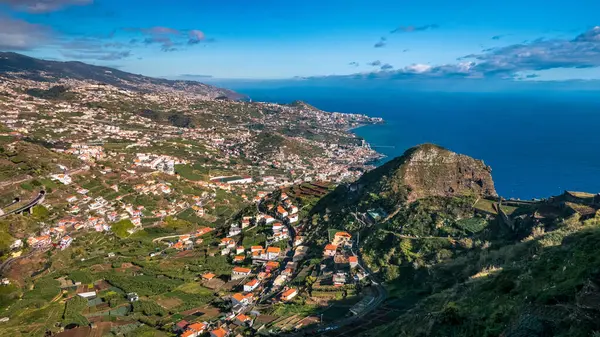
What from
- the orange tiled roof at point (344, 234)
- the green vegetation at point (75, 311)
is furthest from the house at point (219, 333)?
the orange tiled roof at point (344, 234)

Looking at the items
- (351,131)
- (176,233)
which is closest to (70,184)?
(176,233)

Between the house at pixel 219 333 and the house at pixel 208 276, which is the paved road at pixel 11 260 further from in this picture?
the house at pixel 219 333

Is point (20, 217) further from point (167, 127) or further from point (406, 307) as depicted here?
point (167, 127)

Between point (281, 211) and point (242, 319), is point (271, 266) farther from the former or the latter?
point (281, 211)

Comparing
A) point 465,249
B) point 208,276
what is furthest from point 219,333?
point 465,249

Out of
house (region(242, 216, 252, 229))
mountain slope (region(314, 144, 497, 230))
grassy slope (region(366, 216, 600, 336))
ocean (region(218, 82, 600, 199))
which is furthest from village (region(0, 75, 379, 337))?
ocean (region(218, 82, 600, 199))

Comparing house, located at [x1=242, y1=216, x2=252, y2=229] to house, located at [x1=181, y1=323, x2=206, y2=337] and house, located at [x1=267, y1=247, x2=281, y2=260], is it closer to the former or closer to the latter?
house, located at [x1=267, y1=247, x2=281, y2=260]

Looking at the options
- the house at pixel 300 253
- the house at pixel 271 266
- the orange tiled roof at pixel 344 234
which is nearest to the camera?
the house at pixel 271 266
